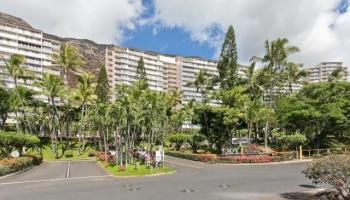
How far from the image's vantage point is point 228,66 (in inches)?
2349

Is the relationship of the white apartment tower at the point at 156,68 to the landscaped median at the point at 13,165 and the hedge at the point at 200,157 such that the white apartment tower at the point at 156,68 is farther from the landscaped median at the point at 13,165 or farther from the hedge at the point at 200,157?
the landscaped median at the point at 13,165

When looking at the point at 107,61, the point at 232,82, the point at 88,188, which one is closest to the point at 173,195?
the point at 88,188

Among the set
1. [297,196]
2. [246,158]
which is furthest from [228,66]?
[297,196]

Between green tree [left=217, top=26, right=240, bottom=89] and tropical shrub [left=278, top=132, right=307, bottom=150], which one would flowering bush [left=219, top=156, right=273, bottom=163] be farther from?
green tree [left=217, top=26, right=240, bottom=89]

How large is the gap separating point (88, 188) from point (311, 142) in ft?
116

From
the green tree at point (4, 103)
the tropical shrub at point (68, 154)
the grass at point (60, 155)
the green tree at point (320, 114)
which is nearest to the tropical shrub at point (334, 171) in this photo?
the green tree at point (320, 114)

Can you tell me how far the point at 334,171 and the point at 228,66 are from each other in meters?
46.8

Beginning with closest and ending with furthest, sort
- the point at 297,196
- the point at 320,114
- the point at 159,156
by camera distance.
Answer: the point at 297,196 → the point at 159,156 → the point at 320,114

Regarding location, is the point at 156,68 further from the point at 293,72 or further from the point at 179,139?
the point at 179,139

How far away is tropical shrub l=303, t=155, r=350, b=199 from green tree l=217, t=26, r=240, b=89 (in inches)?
1761

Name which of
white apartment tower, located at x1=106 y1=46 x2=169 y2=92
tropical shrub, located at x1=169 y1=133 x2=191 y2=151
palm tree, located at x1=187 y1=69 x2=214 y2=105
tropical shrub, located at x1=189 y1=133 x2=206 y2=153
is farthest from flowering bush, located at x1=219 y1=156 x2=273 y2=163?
white apartment tower, located at x1=106 y1=46 x2=169 y2=92

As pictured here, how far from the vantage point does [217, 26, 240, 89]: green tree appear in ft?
193

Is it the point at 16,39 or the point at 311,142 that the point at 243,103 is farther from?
the point at 16,39

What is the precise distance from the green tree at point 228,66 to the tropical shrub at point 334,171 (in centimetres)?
4472
